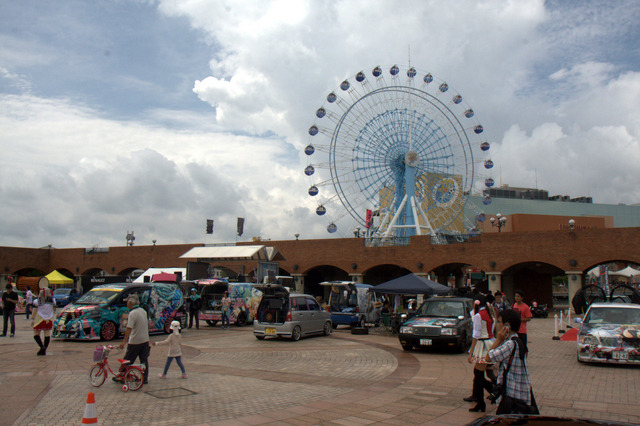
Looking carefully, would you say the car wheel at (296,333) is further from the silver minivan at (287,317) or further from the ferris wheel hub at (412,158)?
the ferris wheel hub at (412,158)

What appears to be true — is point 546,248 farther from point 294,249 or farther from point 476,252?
point 294,249

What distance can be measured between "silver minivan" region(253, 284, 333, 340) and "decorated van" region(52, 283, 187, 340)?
3621 millimetres

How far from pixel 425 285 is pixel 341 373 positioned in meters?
9.27

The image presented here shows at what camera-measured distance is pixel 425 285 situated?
1933 cm

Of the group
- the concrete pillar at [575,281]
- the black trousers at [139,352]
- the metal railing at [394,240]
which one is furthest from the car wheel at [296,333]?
the metal railing at [394,240]

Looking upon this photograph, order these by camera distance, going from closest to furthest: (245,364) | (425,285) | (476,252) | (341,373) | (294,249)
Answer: (341,373) → (245,364) → (425,285) → (476,252) → (294,249)

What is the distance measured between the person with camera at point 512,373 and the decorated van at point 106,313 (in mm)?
11575

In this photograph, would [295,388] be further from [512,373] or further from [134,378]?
[512,373]

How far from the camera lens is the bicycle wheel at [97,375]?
345 inches

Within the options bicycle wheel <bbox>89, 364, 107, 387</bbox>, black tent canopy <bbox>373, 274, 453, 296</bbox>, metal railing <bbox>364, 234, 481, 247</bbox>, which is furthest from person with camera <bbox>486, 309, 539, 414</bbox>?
metal railing <bbox>364, 234, 481, 247</bbox>

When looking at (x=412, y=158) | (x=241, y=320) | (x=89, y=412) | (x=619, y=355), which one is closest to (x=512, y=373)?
(x=89, y=412)

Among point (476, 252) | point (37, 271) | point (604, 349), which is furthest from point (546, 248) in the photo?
point (37, 271)

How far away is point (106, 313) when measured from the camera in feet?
52.6

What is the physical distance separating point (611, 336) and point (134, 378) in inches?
381
